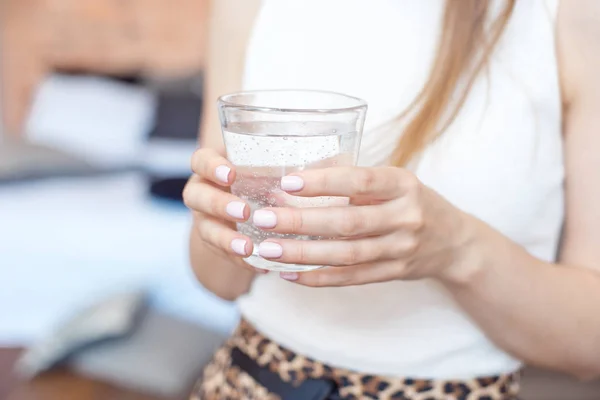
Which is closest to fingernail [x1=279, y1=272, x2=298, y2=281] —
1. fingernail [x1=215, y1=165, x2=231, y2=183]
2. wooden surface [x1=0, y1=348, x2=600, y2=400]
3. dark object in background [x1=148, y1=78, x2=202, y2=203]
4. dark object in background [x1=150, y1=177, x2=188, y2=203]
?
fingernail [x1=215, y1=165, x2=231, y2=183]

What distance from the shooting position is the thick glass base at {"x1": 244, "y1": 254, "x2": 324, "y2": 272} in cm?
61

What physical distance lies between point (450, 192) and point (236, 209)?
0.31 m

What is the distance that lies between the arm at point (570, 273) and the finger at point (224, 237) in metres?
0.26

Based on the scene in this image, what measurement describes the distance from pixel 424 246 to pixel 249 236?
159 millimetres

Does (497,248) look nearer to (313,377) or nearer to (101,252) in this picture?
(313,377)

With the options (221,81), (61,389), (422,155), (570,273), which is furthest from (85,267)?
(570,273)

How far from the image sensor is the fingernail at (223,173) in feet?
1.96

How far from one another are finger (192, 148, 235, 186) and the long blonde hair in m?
0.24

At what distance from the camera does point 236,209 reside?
1.90 ft

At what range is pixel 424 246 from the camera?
61 centimetres

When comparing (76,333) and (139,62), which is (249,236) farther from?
(139,62)

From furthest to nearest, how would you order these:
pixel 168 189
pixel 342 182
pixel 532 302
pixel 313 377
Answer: pixel 168 189, pixel 313 377, pixel 532 302, pixel 342 182

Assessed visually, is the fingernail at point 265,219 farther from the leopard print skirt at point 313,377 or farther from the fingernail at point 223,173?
the leopard print skirt at point 313,377

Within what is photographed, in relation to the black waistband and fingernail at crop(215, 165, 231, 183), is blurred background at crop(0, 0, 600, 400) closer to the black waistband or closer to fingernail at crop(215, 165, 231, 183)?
the black waistband
